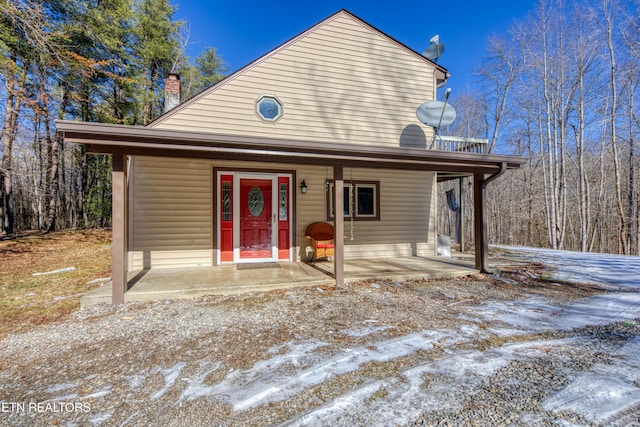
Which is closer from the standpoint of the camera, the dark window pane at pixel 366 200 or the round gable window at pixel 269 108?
the round gable window at pixel 269 108

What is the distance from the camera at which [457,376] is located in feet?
7.16

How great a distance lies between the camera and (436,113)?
6742 millimetres

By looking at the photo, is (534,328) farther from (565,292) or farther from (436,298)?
(565,292)

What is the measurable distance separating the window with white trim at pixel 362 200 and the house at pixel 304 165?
0.08ft

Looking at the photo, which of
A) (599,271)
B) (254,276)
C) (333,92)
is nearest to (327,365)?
(254,276)

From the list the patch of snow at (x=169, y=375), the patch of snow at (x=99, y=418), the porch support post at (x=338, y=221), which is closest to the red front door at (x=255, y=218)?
the porch support post at (x=338, y=221)

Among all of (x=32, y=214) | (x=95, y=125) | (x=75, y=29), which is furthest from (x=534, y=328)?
(x=32, y=214)

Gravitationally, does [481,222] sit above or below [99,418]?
above

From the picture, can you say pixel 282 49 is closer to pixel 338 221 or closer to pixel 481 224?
pixel 338 221

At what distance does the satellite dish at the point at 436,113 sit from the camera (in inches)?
262

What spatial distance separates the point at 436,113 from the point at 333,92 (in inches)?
96.1

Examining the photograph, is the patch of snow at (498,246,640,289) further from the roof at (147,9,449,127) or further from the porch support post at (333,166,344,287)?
the roof at (147,9,449,127)

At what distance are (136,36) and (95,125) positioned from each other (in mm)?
13724

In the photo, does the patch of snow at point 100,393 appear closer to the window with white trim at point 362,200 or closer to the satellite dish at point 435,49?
the window with white trim at point 362,200
